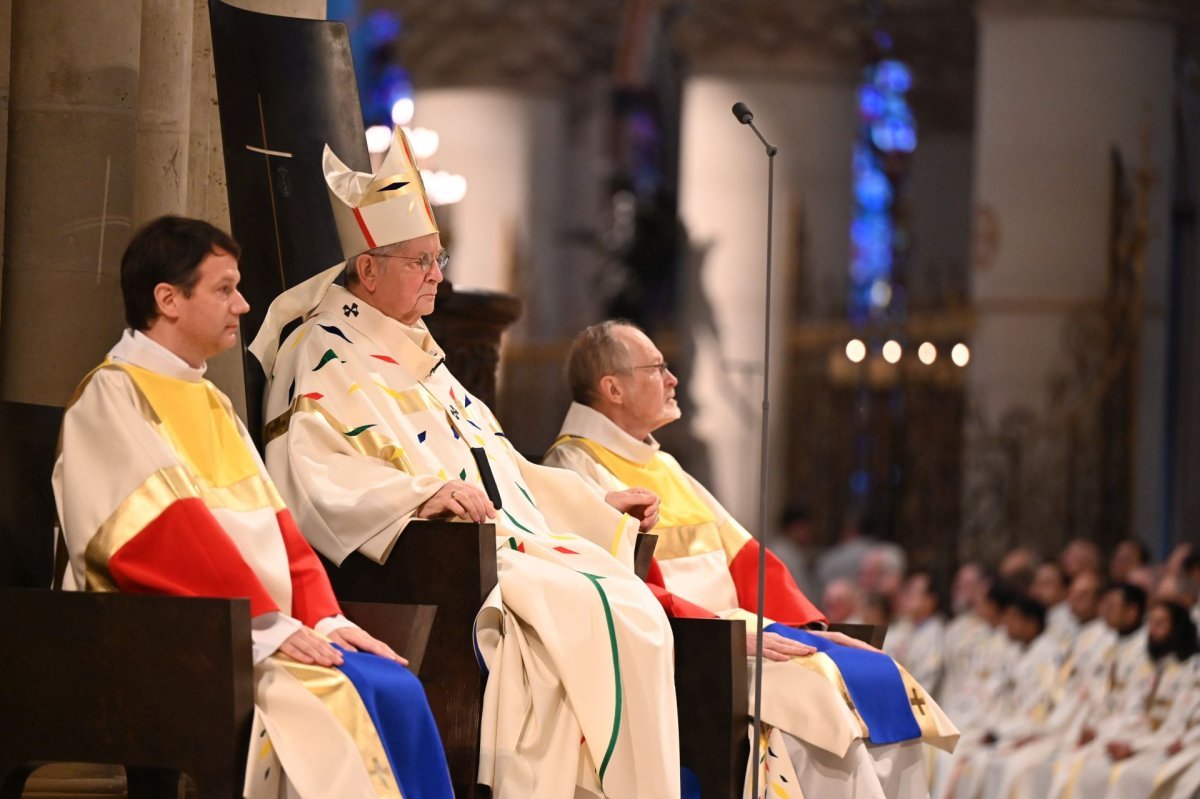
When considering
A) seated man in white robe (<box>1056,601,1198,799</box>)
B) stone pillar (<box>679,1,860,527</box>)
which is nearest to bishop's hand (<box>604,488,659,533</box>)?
seated man in white robe (<box>1056,601,1198,799</box>)

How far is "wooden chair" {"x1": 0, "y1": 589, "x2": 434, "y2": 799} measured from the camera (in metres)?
3.98

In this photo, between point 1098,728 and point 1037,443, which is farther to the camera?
point 1037,443

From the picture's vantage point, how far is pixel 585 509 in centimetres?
547

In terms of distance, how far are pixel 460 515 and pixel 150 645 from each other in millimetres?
1009

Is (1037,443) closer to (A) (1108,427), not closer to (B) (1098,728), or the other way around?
(A) (1108,427)

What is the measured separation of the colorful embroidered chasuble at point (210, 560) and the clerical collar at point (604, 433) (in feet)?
5.60

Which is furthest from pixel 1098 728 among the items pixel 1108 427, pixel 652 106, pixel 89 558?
pixel 652 106

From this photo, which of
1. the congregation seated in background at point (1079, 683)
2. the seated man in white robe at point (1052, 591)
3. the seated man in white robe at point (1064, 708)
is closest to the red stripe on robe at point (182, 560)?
the congregation seated in background at point (1079, 683)

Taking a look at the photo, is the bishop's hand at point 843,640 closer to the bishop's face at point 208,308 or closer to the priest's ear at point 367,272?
the priest's ear at point 367,272

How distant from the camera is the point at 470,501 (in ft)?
15.9

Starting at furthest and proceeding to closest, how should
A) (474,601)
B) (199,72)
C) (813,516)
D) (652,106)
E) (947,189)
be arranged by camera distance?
1. (652,106)
2. (947,189)
3. (813,516)
4. (199,72)
5. (474,601)

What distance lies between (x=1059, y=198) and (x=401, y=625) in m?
9.60

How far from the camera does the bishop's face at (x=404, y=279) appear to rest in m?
5.31

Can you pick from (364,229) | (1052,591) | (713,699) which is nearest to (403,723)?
(713,699)
